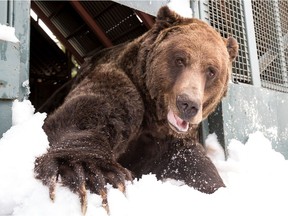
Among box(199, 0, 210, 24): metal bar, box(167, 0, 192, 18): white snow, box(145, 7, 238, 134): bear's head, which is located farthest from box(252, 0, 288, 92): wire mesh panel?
box(145, 7, 238, 134): bear's head

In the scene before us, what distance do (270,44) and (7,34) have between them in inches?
137

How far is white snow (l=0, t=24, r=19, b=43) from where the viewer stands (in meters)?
2.39

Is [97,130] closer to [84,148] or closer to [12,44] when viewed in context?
[84,148]

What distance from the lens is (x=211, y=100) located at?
3.04 m

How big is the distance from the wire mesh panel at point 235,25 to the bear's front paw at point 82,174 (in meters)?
2.60

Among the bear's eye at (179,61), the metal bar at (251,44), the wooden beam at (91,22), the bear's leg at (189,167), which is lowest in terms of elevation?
the metal bar at (251,44)

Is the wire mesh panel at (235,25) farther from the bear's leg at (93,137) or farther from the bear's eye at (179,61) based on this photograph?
the bear's leg at (93,137)

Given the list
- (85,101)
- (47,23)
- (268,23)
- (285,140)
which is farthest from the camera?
(47,23)

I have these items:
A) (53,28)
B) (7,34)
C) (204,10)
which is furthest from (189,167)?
(53,28)

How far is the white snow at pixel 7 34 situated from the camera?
239 cm

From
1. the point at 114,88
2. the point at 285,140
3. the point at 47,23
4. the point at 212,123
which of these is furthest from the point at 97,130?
the point at 47,23

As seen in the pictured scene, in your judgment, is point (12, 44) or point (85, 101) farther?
point (85, 101)

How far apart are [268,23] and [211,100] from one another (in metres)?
2.35

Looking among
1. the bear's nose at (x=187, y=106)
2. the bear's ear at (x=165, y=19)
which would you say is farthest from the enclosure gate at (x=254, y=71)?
the bear's nose at (x=187, y=106)
